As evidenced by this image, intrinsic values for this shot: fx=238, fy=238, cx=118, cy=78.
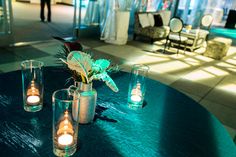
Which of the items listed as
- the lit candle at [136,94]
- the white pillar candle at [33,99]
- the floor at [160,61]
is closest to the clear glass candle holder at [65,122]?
the white pillar candle at [33,99]

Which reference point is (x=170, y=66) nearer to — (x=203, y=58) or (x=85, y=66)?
(x=203, y=58)

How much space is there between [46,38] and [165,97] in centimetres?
453

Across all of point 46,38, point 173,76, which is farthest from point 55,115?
point 46,38

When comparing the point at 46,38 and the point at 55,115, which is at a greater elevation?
the point at 55,115

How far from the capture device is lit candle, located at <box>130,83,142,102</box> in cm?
150

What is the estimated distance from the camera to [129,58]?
5.06m

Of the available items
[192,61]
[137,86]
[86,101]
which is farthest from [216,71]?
[86,101]

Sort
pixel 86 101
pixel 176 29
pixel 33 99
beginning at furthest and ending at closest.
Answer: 1. pixel 176 29
2. pixel 33 99
3. pixel 86 101

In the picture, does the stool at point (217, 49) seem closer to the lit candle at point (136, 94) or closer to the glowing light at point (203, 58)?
the glowing light at point (203, 58)

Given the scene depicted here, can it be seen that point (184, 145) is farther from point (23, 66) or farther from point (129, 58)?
point (129, 58)

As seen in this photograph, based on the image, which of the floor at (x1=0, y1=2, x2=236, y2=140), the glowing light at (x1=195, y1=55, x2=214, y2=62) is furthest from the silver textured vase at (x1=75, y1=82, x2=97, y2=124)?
the glowing light at (x1=195, y1=55, x2=214, y2=62)

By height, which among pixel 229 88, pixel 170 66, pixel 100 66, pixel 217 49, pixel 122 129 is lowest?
pixel 229 88

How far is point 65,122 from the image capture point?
1062mm

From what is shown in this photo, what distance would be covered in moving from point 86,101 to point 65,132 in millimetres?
185
